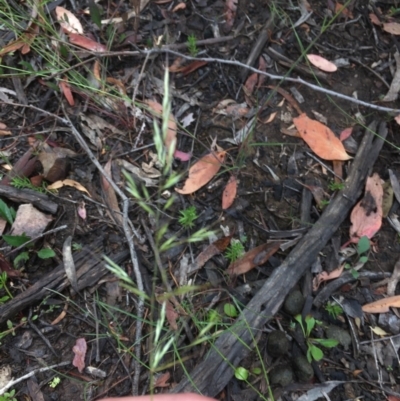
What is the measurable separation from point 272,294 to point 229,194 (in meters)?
0.46

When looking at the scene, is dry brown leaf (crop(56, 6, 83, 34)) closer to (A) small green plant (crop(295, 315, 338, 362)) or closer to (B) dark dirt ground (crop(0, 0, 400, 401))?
(B) dark dirt ground (crop(0, 0, 400, 401))

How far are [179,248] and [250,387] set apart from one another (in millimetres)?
592

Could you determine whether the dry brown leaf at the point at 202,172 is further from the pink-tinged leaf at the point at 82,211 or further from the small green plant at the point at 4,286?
the small green plant at the point at 4,286

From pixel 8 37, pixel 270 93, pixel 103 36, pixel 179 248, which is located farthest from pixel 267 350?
pixel 8 37

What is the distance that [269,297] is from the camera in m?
1.76

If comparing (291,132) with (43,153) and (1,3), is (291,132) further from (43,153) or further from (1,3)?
(1,3)

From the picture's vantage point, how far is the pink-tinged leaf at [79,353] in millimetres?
1689

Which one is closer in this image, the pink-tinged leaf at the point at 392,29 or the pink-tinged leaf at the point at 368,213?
the pink-tinged leaf at the point at 368,213

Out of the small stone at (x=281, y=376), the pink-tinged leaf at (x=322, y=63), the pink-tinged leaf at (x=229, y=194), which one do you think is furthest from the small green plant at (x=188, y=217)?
the pink-tinged leaf at (x=322, y=63)

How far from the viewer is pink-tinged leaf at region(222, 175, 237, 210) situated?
1.95 meters

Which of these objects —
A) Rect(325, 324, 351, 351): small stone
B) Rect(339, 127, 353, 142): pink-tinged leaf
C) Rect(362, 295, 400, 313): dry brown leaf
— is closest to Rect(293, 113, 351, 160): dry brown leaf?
Rect(339, 127, 353, 142): pink-tinged leaf

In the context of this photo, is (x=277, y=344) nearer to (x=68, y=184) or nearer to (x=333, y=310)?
(x=333, y=310)

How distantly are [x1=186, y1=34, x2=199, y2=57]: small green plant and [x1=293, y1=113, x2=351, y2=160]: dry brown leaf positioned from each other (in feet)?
1.88

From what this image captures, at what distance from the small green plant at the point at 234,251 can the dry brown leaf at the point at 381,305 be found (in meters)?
0.54
